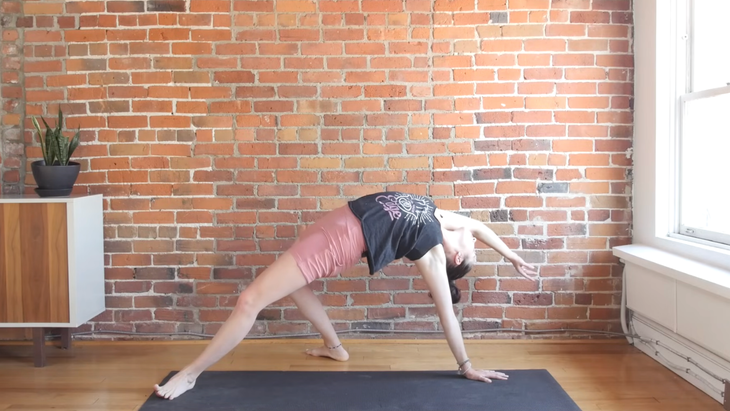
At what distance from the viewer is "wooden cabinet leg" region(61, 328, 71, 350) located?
363 cm

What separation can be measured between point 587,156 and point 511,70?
0.73 metres

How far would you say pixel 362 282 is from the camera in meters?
3.83

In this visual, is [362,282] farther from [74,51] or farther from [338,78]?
[74,51]

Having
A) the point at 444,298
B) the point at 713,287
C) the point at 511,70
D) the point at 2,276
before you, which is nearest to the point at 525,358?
the point at 444,298

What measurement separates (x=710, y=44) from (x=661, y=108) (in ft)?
1.38

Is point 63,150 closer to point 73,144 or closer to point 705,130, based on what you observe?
point 73,144

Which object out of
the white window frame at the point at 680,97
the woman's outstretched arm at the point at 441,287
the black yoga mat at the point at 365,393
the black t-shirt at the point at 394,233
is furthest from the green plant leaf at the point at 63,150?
the white window frame at the point at 680,97

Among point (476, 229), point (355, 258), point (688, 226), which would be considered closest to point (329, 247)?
point (355, 258)

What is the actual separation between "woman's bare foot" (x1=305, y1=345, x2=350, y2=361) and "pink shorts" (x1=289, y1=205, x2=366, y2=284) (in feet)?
2.21

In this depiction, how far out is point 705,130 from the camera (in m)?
3.33

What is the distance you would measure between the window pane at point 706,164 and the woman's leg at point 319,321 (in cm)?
216

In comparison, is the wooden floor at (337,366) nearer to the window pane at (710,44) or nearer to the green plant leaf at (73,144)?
the green plant leaf at (73,144)

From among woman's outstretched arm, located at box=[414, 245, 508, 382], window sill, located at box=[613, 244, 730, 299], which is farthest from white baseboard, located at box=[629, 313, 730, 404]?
woman's outstretched arm, located at box=[414, 245, 508, 382]

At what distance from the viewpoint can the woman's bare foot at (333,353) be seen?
3469 mm
